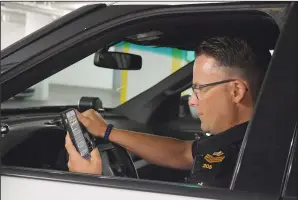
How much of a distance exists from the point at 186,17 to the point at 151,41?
0.60 m

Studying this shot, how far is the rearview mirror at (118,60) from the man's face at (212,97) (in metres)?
0.51

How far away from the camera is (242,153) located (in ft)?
4.10

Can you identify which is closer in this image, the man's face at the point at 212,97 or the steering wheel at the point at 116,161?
the man's face at the point at 212,97

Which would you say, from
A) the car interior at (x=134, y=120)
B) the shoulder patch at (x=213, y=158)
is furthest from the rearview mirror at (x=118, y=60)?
the shoulder patch at (x=213, y=158)

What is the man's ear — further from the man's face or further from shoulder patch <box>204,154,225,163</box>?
shoulder patch <box>204,154,225,163</box>

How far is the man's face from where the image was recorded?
164 cm

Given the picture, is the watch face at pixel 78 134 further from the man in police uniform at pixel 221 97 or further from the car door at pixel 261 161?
the car door at pixel 261 161

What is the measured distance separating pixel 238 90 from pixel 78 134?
0.54 m

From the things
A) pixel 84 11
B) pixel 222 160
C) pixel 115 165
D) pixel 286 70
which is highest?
pixel 84 11

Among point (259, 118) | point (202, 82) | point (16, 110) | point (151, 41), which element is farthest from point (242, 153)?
point (16, 110)

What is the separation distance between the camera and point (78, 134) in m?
1.64

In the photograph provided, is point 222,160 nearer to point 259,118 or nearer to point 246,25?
point 259,118

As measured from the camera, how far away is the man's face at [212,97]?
1.64 m

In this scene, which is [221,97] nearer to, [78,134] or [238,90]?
[238,90]
